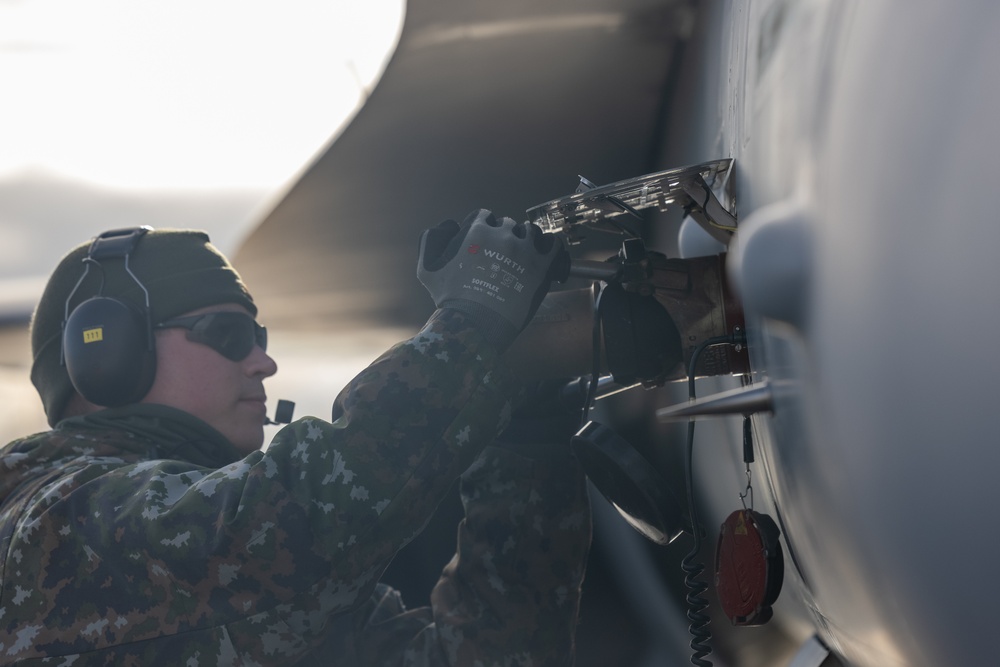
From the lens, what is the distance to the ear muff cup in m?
1.55

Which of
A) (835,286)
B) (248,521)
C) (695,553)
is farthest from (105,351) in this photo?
(835,286)

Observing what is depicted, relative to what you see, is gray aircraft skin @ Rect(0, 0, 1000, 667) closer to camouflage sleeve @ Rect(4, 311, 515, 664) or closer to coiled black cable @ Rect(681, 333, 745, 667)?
coiled black cable @ Rect(681, 333, 745, 667)

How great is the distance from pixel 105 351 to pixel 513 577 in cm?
79

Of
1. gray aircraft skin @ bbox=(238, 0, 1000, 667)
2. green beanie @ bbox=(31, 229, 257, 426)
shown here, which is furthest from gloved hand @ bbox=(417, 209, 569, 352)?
green beanie @ bbox=(31, 229, 257, 426)

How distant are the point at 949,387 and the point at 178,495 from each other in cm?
107

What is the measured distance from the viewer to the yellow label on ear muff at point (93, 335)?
154 cm

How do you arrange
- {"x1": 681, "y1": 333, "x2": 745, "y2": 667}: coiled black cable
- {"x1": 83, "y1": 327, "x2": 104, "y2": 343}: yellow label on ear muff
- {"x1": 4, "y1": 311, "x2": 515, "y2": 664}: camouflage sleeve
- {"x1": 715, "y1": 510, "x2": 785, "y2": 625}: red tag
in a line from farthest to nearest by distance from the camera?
{"x1": 83, "y1": 327, "x2": 104, "y2": 343}: yellow label on ear muff, {"x1": 4, "y1": 311, "x2": 515, "y2": 664}: camouflage sleeve, {"x1": 681, "y1": 333, "x2": 745, "y2": 667}: coiled black cable, {"x1": 715, "y1": 510, "x2": 785, "y2": 625}: red tag

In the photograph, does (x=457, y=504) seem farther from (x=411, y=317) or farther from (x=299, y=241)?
(x=299, y=241)

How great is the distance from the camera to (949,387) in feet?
1.81

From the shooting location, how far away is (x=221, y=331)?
5.60 ft

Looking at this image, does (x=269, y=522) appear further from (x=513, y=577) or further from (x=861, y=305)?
(x=861, y=305)

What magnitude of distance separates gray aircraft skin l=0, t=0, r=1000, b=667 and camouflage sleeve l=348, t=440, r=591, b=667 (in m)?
0.19

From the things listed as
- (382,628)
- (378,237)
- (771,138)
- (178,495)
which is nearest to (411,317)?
(378,237)

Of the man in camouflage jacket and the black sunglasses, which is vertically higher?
the black sunglasses
